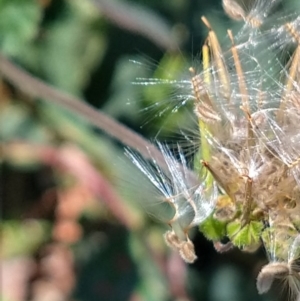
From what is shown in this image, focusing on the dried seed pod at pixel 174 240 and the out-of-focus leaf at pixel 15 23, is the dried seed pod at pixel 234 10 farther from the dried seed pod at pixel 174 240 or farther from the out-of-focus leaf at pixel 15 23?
the out-of-focus leaf at pixel 15 23

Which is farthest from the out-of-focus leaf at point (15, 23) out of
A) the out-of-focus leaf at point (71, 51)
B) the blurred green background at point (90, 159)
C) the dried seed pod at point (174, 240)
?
the dried seed pod at point (174, 240)

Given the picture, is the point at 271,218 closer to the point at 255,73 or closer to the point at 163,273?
the point at 255,73

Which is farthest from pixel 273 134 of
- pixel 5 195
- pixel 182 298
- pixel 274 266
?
pixel 5 195

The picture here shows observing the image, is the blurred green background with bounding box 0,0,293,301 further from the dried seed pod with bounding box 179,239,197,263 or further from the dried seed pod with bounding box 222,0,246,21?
the dried seed pod with bounding box 179,239,197,263

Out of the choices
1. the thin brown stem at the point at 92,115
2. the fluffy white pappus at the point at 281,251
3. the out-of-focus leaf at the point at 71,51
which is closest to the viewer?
the fluffy white pappus at the point at 281,251

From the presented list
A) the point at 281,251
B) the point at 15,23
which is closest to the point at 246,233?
the point at 281,251

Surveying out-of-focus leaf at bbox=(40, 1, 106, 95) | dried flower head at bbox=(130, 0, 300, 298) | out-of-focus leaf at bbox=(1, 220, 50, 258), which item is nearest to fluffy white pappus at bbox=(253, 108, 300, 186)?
dried flower head at bbox=(130, 0, 300, 298)

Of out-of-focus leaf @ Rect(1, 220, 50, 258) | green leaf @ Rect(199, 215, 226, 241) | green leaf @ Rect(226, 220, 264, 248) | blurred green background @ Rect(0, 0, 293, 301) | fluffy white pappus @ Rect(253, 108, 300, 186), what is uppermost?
fluffy white pappus @ Rect(253, 108, 300, 186)

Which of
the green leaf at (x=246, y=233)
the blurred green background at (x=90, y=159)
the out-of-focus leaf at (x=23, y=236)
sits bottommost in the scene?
the out-of-focus leaf at (x=23, y=236)
